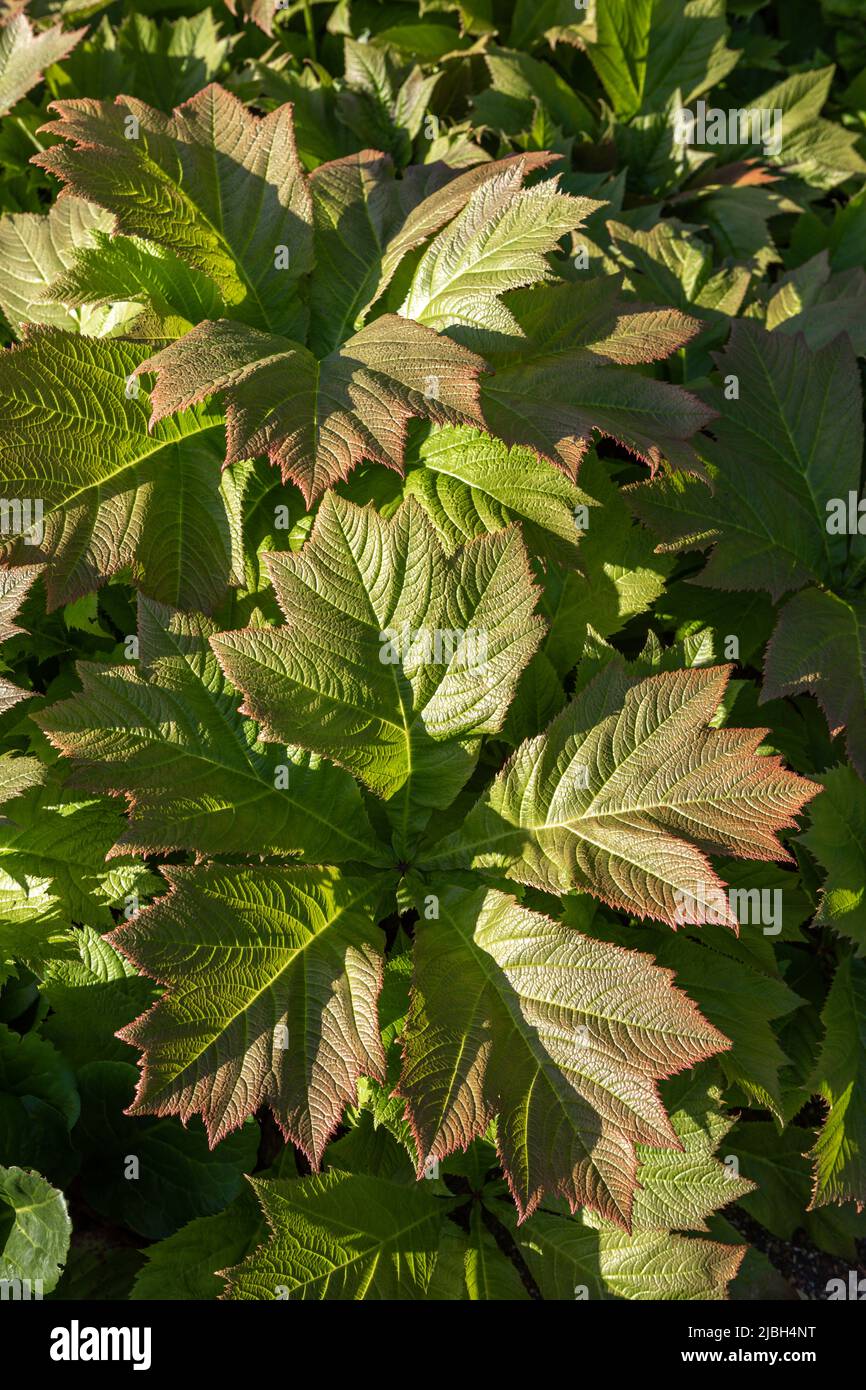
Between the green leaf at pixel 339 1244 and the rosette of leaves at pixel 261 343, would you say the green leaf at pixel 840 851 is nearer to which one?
the rosette of leaves at pixel 261 343

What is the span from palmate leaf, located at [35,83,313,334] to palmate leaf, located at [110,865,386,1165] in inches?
41.2

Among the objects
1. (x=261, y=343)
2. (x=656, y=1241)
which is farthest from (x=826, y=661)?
(x=261, y=343)

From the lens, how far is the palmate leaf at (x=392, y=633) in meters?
1.63

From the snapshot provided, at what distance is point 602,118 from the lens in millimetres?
2795

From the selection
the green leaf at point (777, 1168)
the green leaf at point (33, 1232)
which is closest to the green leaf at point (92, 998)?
the green leaf at point (33, 1232)

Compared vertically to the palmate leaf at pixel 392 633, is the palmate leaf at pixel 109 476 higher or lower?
higher

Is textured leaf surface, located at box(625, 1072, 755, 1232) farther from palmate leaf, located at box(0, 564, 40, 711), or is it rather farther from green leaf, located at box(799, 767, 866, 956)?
palmate leaf, located at box(0, 564, 40, 711)

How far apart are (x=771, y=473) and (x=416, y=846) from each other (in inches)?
39.4

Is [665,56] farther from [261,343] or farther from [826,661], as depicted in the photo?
[826,661]

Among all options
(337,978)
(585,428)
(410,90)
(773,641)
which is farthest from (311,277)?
(337,978)

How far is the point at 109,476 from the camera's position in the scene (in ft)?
5.88

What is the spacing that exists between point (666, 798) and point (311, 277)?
1.18m

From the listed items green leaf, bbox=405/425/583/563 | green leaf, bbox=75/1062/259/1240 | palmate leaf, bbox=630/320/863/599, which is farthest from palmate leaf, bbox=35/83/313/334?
green leaf, bbox=75/1062/259/1240

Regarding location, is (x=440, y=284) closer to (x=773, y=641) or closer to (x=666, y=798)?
(x=773, y=641)
